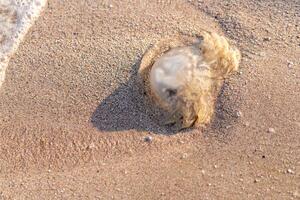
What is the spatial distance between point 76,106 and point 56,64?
1.00 ft

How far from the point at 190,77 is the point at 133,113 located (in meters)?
0.37

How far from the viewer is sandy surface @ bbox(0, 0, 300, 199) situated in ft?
7.98

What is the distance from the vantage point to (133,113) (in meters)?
2.64

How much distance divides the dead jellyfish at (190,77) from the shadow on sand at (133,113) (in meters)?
0.04

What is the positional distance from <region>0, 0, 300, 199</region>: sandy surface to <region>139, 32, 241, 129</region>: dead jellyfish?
6 cm

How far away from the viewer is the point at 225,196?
236cm

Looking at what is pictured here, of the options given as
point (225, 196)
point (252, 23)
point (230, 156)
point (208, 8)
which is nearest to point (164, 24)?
point (208, 8)

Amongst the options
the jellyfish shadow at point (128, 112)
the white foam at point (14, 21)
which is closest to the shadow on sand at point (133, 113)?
the jellyfish shadow at point (128, 112)

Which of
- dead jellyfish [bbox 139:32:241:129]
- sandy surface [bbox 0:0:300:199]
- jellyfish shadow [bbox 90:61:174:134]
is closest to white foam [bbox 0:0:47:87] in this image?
sandy surface [bbox 0:0:300:199]

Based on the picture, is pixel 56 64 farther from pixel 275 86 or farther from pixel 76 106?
pixel 275 86

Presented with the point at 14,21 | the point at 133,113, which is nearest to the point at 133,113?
the point at 133,113

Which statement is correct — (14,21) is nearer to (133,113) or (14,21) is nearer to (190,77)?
(133,113)

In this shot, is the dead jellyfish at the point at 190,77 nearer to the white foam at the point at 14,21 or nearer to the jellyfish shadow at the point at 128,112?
the jellyfish shadow at the point at 128,112

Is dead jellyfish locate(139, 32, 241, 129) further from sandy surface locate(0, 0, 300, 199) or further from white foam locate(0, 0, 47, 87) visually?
white foam locate(0, 0, 47, 87)
